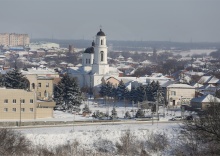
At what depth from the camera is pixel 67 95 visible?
29438mm

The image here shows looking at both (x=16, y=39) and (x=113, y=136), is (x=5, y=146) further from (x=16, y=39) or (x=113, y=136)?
(x=16, y=39)

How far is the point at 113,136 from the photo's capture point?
69.3 feet

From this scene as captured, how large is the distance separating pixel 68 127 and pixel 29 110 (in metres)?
3.01

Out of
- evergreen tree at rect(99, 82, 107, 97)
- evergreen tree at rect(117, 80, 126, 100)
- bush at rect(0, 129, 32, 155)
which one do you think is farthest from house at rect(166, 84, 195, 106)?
bush at rect(0, 129, 32, 155)

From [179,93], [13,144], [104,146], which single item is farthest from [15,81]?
[13,144]

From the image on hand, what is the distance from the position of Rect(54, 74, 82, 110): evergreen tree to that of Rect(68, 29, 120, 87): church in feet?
37.6

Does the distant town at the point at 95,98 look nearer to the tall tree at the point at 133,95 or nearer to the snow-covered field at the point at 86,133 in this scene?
the tall tree at the point at 133,95

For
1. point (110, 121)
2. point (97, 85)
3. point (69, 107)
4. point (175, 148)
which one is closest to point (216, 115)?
point (175, 148)

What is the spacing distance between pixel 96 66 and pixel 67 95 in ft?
42.4

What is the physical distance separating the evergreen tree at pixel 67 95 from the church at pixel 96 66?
452 inches

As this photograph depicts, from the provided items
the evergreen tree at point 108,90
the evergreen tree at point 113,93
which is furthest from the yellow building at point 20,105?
the evergreen tree at point 108,90

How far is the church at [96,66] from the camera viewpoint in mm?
41312

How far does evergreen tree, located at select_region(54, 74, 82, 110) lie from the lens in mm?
29250

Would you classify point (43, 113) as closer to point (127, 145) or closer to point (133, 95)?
point (127, 145)
